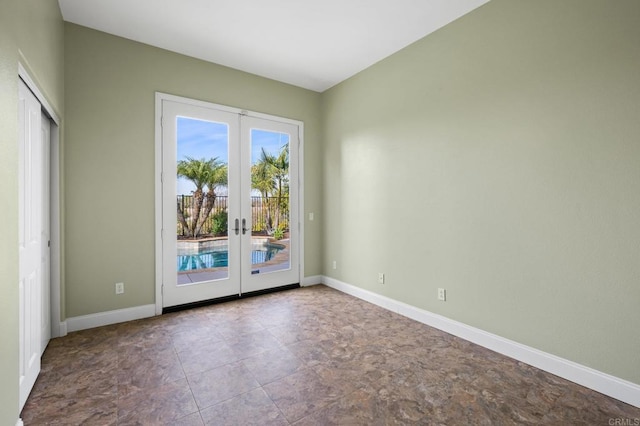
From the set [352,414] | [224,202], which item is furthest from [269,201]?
[352,414]

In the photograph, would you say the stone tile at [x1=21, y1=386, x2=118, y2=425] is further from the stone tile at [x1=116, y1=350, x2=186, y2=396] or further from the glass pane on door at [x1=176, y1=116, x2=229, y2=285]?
the glass pane on door at [x1=176, y1=116, x2=229, y2=285]

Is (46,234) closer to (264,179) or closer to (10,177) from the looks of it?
(10,177)

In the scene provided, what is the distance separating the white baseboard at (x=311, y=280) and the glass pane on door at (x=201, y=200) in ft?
4.24

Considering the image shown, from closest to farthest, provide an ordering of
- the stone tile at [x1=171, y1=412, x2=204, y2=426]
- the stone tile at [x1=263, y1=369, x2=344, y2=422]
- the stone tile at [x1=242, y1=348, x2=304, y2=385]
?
1. the stone tile at [x1=171, y1=412, x2=204, y2=426]
2. the stone tile at [x1=263, y1=369, x2=344, y2=422]
3. the stone tile at [x1=242, y1=348, x2=304, y2=385]

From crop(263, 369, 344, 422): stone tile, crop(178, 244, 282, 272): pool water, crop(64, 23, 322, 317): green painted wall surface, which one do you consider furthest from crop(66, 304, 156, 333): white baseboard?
crop(263, 369, 344, 422): stone tile

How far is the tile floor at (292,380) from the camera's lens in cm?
193

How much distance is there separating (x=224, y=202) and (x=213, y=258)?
77 centimetres

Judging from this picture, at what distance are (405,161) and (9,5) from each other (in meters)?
3.40

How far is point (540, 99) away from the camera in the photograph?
2.50 metres

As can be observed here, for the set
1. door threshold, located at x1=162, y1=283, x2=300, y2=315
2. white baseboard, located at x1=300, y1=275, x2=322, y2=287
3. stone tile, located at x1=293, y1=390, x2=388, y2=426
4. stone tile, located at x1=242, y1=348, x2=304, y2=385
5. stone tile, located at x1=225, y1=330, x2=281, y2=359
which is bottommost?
stone tile, located at x1=293, y1=390, x2=388, y2=426

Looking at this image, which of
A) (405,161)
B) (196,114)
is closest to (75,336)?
(196,114)

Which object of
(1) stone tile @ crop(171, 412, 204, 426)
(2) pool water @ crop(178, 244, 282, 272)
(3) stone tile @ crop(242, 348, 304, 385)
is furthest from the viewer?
(2) pool water @ crop(178, 244, 282, 272)

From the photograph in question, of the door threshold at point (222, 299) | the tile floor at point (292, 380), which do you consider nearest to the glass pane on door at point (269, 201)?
the door threshold at point (222, 299)

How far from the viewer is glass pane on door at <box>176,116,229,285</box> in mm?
3822
